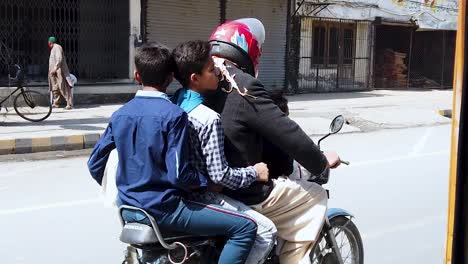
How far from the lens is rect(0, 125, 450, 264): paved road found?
15.9ft

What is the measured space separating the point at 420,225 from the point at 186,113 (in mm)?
3709

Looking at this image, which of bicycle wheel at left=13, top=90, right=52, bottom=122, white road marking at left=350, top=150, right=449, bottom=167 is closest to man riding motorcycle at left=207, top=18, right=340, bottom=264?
white road marking at left=350, top=150, right=449, bottom=167

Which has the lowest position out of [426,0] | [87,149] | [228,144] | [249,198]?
[87,149]

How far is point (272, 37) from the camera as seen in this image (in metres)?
19.9

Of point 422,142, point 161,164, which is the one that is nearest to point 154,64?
point 161,164

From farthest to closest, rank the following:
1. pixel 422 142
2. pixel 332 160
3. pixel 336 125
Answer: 1. pixel 422 142
2. pixel 336 125
3. pixel 332 160

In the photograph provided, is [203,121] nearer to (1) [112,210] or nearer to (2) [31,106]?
(1) [112,210]

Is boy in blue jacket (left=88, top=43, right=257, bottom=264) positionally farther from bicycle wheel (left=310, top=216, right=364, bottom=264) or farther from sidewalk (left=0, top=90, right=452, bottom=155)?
sidewalk (left=0, top=90, right=452, bottom=155)

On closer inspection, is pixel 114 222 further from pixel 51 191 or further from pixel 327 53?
pixel 327 53

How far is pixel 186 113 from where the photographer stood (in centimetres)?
262

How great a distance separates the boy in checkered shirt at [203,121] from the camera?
2.67m

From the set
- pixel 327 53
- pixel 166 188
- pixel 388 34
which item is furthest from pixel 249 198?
pixel 388 34

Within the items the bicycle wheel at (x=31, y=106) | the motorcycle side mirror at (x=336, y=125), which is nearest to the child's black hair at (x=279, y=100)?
the motorcycle side mirror at (x=336, y=125)

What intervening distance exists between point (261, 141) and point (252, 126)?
0.16m
